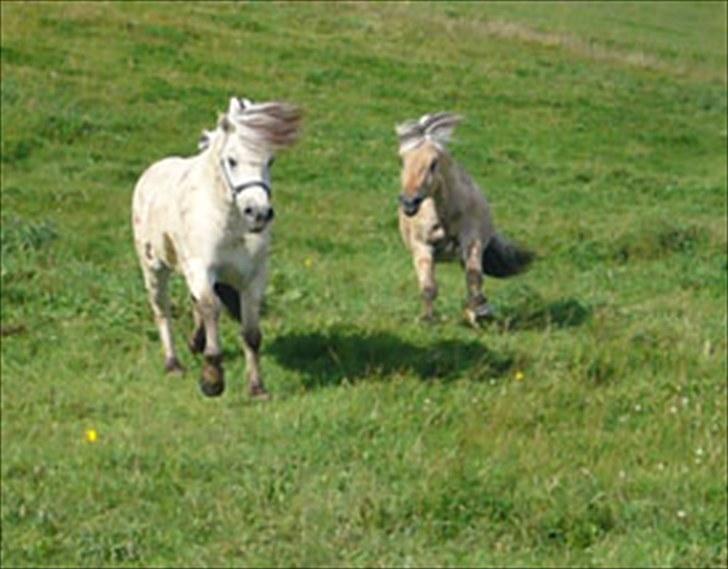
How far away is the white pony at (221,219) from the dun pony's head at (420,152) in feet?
2.30

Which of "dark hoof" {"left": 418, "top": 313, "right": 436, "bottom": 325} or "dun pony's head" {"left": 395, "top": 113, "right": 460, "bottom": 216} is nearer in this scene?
"dun pony's head" {"left": 395, "top": 113, "right": 460, "bottom": 216}

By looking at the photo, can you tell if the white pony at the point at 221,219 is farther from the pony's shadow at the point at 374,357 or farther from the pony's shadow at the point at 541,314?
the pony's shadow at the point at 541,314

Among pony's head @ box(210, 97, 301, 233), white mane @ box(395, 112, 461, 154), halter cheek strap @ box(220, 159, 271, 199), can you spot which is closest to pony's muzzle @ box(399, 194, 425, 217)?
white mane @ box(395, 112, 461, 154)

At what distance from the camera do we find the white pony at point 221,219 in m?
3.18

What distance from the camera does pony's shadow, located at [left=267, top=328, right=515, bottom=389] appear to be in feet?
41.0

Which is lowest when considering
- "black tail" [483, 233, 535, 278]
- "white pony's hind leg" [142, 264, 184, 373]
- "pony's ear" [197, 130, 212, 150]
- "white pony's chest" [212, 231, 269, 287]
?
"black tail" [483, 233, 535, 278]

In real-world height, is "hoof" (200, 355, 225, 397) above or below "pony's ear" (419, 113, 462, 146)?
below

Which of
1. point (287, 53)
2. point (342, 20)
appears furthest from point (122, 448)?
point (342, 20)

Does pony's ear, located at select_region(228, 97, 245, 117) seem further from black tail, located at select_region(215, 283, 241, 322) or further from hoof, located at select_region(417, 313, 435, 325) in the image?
hoof, located at select_region(417, 313, 435, 325)

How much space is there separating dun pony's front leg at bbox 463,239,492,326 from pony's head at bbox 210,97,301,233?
16.1ft

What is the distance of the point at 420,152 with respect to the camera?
4.72m

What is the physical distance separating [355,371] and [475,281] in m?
3.43

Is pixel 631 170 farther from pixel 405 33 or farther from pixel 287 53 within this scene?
pixel 405 33

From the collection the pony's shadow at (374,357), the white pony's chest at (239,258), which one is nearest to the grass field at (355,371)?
the pony's shadow at (374,357)
